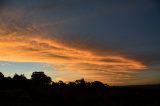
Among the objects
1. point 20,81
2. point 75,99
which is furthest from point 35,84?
point 75,99

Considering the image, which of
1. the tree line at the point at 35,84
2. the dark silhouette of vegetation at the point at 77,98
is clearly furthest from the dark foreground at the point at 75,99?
the tree line at the point at 35,84

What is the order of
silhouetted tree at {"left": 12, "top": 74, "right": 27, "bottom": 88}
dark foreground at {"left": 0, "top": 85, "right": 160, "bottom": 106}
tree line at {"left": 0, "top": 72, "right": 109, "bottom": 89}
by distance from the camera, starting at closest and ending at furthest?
dark foreground at {"left": 0, "top": 85, "right": 160, "bottom": 106}, tree line at {"left": 0, "top": 72, "right": 109, "bottom": 89}, silhouetted tree at {"left": 12, "top": 74, "right": 27, "bottom": 88}

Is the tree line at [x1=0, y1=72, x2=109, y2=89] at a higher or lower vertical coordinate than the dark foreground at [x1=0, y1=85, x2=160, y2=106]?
higher

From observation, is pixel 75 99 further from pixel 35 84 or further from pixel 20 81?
pixel 20 81

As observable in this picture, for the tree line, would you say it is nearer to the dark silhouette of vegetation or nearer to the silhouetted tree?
the silhouetted tree

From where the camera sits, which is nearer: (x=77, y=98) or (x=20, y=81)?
(x=77, y=98)

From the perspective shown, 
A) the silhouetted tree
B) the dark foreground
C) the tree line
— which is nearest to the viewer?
the dark foreground

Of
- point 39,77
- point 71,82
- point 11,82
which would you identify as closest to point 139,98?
point 71,82

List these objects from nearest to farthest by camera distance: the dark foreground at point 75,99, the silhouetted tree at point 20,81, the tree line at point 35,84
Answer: the dark foreground at point 75,99
the tree line at point 35,84
the silhouetted tree at point 20,81

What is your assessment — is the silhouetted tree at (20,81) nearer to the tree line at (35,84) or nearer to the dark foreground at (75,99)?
the tree line at (35,84)

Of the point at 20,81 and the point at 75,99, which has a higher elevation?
the point at 20,81

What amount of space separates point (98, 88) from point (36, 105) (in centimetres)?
2087

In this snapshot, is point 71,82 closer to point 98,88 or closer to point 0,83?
point 98,88

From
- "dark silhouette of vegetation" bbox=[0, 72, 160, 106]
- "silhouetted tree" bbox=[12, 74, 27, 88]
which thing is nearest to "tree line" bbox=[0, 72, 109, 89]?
"silhouetted tree" bbox=[12, 74, 27, 88]
